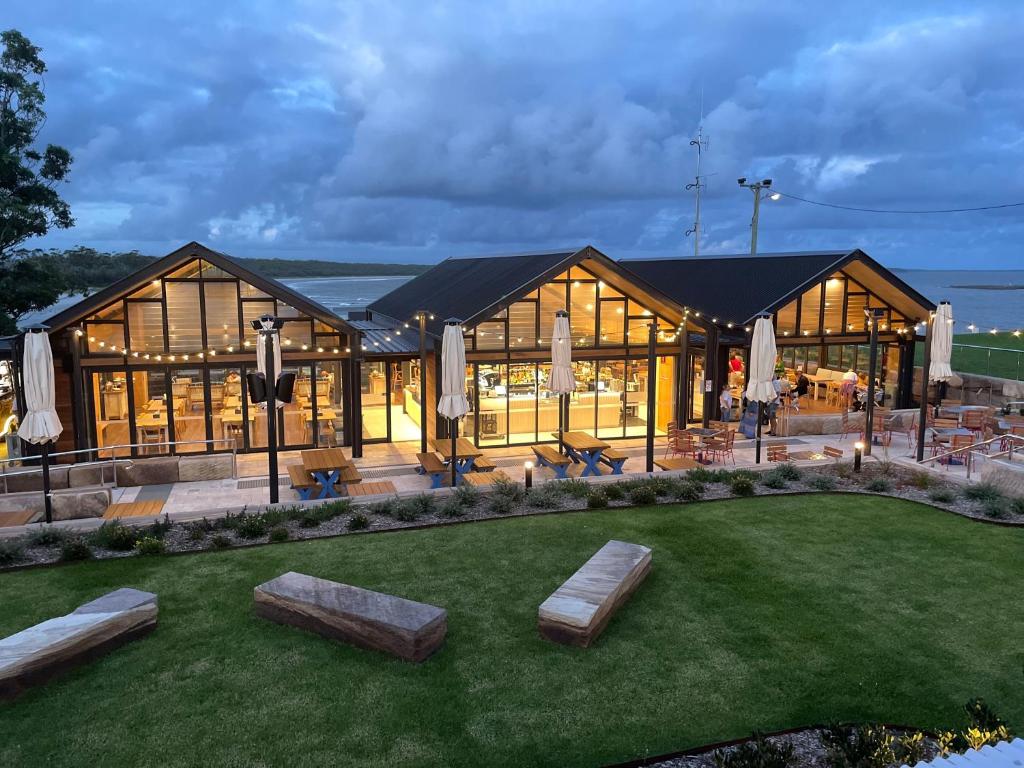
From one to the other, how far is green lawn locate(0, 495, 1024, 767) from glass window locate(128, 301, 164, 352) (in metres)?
8.99

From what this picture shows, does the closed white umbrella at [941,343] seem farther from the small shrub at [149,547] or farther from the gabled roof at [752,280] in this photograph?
the small shrub at [149,547]

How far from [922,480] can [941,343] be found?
4755 mm

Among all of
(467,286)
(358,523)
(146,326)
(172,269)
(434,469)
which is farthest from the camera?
(467,286)

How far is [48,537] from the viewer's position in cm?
1029

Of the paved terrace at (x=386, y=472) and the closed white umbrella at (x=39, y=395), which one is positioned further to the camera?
the paved terrace at (x=386, y=472)

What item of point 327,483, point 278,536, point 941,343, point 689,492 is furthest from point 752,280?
point 278,536

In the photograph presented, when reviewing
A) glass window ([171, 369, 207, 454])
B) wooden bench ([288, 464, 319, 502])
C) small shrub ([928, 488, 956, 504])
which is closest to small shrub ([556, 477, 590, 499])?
wooden bench ([288, 464, 319, 502])

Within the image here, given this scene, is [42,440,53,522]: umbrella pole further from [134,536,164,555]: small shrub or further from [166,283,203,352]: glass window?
[166,283,203,352]: glass window

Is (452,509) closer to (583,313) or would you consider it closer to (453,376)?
(453,376)

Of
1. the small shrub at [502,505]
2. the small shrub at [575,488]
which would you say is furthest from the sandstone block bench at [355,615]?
the small shrub at [575,488]

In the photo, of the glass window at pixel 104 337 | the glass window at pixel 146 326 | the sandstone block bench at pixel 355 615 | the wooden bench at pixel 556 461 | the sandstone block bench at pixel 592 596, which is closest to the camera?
the sandstone block bench at pixel 355 615

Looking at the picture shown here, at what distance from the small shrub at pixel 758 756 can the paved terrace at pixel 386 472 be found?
825cm

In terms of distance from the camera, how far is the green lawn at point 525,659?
5.91 meters

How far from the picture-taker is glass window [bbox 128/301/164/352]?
1708 centimetres
